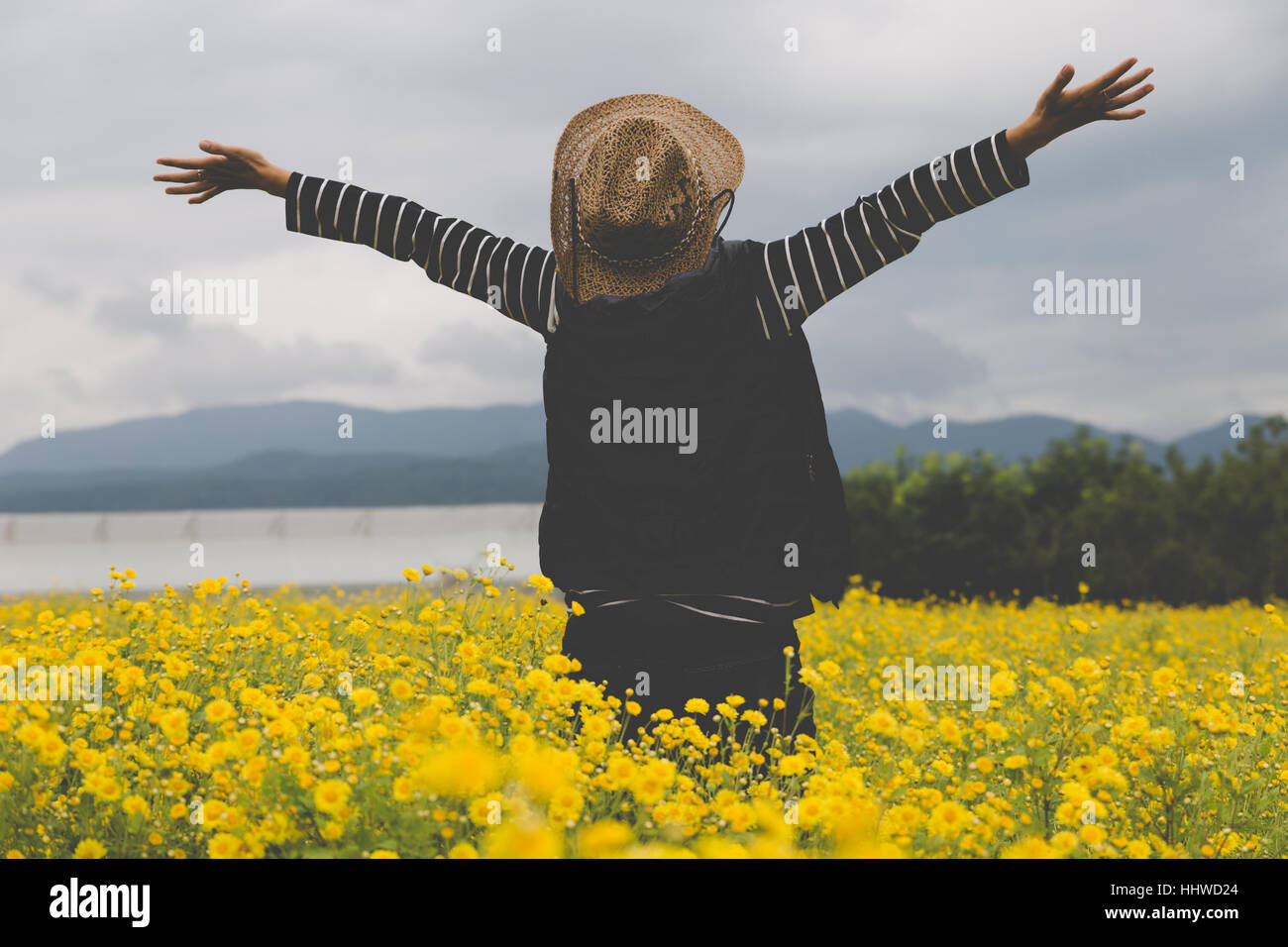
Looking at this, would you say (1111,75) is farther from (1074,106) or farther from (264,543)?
(264,543)

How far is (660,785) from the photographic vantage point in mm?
2076

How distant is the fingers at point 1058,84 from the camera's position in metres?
2.77

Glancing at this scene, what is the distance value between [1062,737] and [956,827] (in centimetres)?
113

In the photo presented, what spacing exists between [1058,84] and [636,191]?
1242mm

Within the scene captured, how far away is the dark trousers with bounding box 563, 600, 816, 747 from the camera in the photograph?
3076 mm

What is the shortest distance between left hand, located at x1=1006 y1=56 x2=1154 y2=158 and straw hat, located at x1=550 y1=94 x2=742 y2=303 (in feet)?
3.04

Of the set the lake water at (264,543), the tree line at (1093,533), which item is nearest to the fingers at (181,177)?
the lake water at (264,543)

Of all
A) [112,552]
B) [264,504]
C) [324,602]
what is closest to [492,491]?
[264,504]

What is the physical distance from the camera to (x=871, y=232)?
9.69 ft

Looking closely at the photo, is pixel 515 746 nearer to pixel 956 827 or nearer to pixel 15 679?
pixel 956 827

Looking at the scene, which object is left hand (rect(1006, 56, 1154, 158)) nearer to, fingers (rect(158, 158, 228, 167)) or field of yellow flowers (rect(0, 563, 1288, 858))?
field of yellow flowers (rect(0, 563, 1288, 858))

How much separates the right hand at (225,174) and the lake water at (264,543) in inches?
415

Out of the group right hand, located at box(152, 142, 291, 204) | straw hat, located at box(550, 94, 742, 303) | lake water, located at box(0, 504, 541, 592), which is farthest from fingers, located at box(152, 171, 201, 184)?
lake water, located at box(0, 504, 541, 592)
